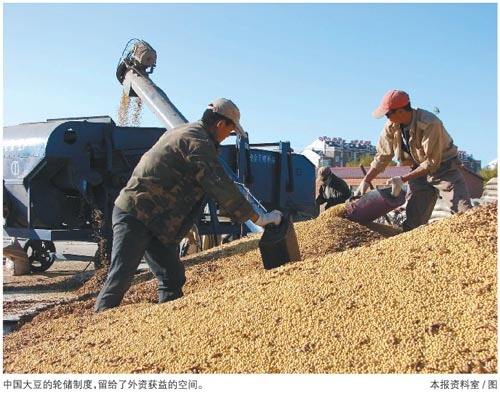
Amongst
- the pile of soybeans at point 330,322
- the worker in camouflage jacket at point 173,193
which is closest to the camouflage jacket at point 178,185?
the worker in camouflage jacket at point 173,193

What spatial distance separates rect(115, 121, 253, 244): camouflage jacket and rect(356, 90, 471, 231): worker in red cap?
5.97 feet

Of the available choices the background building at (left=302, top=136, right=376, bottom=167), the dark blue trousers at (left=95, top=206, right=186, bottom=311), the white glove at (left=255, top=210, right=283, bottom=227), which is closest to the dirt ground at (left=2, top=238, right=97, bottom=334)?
the dark blue trousers at (left=95, top=206, right=186, bottom=311)

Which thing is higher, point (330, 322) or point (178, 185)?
point (178, 185)

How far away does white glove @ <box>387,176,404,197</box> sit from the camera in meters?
5.81

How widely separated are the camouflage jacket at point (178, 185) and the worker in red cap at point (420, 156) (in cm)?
182

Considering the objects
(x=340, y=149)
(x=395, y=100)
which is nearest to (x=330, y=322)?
(x=395, y=100)

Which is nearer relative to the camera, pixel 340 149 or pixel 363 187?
pixel 363 187

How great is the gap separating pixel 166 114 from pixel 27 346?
5.45m

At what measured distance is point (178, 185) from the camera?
14.9 feet

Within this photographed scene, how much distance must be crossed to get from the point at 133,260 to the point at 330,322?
5.56 feet

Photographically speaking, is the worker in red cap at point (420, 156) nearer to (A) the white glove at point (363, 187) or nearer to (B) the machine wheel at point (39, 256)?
(A) the white glove at point (363, 187)

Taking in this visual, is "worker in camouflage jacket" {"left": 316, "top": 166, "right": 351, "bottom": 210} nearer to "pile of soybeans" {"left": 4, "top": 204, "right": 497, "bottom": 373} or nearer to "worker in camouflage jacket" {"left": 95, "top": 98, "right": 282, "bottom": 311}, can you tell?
"worker in camouflage jacket" {"left": 95, "top": 98, "right": 282, "bottom": 311}

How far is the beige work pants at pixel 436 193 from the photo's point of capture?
568cm

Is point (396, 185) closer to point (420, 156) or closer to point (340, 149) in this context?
point (420, 156)
